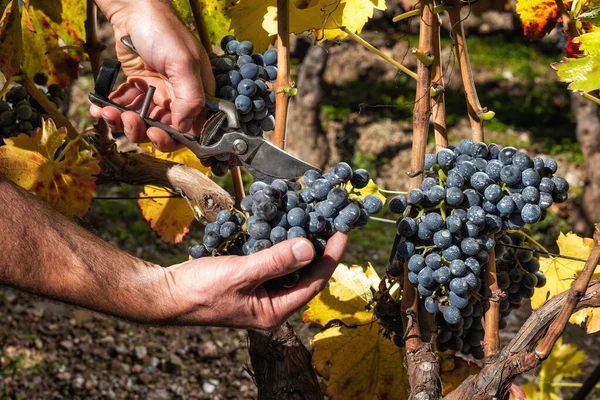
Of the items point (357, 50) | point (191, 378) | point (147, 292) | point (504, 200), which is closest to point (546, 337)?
A: point (504, 200)

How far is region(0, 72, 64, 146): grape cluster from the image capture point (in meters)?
1.74

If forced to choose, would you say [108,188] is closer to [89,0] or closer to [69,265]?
[89,0]

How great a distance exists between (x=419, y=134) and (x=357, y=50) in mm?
6420

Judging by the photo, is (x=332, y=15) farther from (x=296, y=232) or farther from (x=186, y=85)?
(x=296, y=232)

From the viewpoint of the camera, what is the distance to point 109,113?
1.48m

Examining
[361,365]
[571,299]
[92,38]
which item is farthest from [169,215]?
[571,299]

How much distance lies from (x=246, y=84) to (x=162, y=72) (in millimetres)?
209

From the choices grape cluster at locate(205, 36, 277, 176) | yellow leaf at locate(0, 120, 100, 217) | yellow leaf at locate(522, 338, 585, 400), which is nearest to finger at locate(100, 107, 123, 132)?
yellow leaf at locate(0, 120, 100, 217)

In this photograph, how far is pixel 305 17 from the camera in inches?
54.9

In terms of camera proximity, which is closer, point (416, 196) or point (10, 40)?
point (416, 196)

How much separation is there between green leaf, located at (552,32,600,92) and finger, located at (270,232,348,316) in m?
0.40

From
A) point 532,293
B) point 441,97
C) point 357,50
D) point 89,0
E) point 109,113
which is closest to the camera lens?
point 441,97

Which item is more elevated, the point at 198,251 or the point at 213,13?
the point at 213,13

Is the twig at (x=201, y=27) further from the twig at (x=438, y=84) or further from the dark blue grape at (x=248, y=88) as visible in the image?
the twig at (x=438, y=84)
